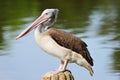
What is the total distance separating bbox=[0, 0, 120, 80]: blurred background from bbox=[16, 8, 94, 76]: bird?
5.74m

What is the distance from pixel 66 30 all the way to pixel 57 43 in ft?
42.0

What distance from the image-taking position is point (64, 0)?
29.2m

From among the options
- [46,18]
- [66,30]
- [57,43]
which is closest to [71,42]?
[57,43]

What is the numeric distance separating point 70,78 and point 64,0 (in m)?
23.2

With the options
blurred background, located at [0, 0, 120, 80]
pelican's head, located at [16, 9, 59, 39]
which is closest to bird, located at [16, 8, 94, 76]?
pelican's head, located at [16, 9, 59, 39]

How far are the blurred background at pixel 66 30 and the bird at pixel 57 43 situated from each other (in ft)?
18.8

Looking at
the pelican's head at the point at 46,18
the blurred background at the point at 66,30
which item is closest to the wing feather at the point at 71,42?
the pelican's head at the point at 46,18

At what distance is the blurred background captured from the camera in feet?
42.7

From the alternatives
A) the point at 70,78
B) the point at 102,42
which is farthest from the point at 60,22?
the point at 70,78

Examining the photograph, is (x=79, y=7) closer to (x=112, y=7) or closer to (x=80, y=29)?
(x=112, y=7)

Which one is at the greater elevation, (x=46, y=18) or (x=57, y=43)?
(x=46, y=18)

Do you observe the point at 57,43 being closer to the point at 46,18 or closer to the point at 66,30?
the point at 46,18

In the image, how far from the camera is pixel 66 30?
19.1 meters

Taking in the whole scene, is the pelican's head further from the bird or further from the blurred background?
the blurred background
